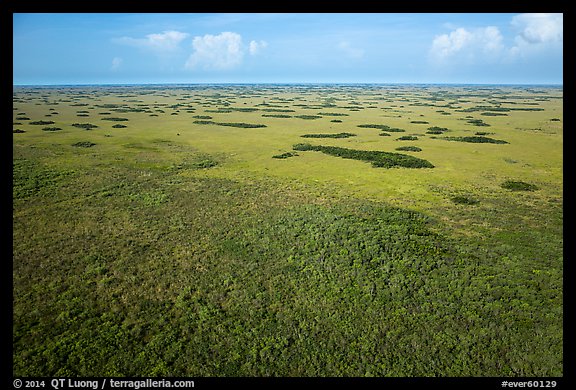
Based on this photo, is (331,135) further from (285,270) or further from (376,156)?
(285,270)

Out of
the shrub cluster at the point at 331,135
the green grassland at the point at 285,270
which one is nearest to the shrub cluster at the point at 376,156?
the green grassland at the point at 285,270

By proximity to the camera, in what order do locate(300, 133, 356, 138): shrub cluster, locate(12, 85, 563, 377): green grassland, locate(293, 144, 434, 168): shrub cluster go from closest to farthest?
locate(12, 85, 563, 377): green grassland
locate(293, 144, 434, 168): shrub cluster
locate(300, 133, 356, 138): shrub cluster

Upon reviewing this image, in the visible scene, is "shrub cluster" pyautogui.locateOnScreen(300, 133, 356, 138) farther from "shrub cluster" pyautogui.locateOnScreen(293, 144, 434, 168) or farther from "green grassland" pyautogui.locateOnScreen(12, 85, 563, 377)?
"green grassland" pyautogui.locateOnScreen(12, 85, 563, 377)

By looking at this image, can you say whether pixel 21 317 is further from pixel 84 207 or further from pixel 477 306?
pixel 477 306

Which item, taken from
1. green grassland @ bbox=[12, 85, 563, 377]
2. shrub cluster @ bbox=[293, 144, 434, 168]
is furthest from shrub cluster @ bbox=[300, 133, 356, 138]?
green grassland @ bbox=[12, 85, 563, 377]

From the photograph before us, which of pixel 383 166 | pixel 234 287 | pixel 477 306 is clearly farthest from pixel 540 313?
pixel 383 166

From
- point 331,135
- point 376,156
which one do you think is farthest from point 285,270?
point 331,135

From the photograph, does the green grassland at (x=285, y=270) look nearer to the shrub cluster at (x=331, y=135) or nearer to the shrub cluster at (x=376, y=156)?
the shrub cluster at (x=376, y=156)
